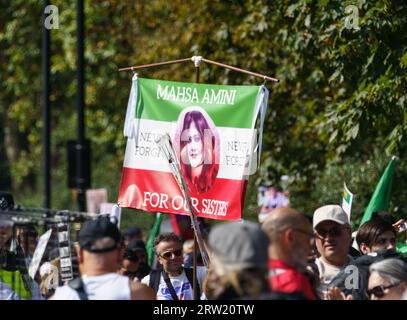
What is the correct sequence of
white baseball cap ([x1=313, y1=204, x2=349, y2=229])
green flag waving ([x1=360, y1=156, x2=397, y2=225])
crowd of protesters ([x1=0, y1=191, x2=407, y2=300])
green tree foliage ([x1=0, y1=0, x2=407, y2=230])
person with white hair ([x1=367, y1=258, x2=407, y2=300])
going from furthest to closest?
green flag waving ([x1=360, y1=156, x2=397, y2=225]) → green tree foliage ([x1=0, y1=0, x2=407, y2=230]) → white baseball cap ([x1=313, y1=204, x2=349, y2=229]) → person with white hair ([x1=367, y1=258, x2=407, y2=300]) → crowd of protesters ([x1=0, y1=191, x2=407, y2=300])

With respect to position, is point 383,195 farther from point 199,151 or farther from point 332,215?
point 332,215

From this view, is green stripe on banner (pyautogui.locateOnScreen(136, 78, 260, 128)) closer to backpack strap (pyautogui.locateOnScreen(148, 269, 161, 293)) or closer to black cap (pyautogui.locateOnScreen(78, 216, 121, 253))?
backpack strap (pyautogui.locateOnScreen(148, 269, 161, 293))

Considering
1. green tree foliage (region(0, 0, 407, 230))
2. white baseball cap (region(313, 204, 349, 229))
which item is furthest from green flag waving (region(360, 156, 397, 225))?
white baseball cap (region(313, 204, 349, 229))

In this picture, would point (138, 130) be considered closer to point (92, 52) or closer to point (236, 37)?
point (236, 37)

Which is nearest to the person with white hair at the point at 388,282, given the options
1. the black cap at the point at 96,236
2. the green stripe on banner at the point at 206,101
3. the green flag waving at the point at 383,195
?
the black cap at the point at 96,236

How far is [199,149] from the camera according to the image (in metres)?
8.42

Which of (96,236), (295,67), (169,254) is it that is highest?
(295,67)

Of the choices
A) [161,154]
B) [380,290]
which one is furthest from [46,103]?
[380,290]

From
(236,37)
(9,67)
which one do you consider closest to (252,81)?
(236,37)

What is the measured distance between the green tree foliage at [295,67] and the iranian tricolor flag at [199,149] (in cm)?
198

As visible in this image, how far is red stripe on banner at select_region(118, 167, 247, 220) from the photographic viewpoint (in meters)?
8.34

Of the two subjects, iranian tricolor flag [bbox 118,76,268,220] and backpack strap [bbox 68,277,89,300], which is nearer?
backpack strap [bbox 68,277,89,300]

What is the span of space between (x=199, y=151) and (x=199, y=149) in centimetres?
2

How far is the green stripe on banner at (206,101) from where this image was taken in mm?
8414
